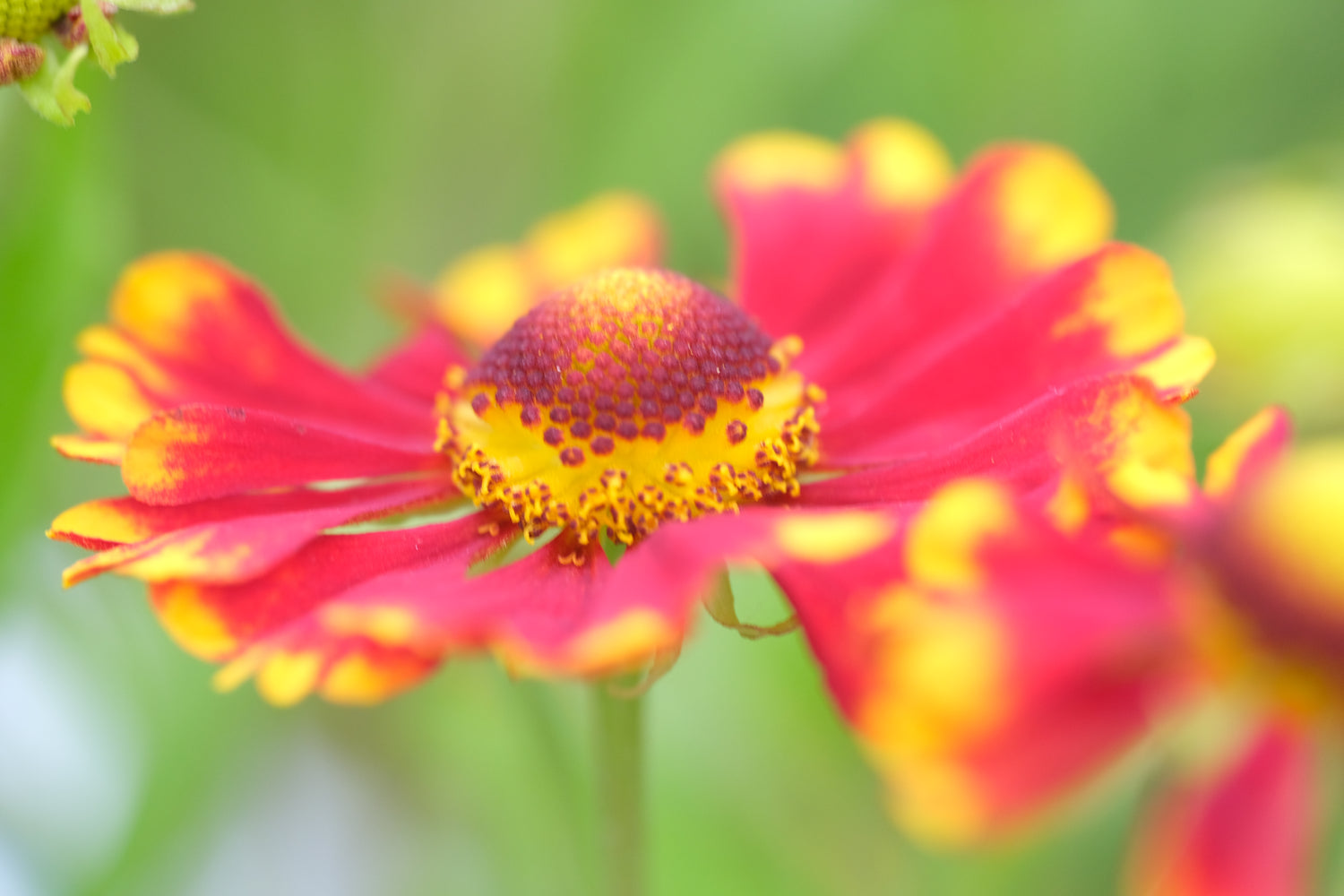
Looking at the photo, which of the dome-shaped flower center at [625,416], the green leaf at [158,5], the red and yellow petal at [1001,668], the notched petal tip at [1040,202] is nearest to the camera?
the red and yellow petal at [1001,668]

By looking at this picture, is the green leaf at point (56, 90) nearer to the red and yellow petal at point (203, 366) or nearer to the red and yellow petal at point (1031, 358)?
the red and yellow petal at point (203, 366)

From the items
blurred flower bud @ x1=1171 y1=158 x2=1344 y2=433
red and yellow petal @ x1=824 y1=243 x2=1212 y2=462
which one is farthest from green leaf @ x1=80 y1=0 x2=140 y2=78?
blurred flower bud @ x1=1171 y1=158 x2=1344 y2=433

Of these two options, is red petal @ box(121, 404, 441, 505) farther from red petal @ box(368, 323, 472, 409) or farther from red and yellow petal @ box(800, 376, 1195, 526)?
red and yellow petal @ box(800, 376, 1195, 526)

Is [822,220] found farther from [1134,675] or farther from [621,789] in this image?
[1134,675]

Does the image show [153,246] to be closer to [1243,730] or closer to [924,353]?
[924,353]

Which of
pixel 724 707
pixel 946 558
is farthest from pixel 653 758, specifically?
pixel 946 558

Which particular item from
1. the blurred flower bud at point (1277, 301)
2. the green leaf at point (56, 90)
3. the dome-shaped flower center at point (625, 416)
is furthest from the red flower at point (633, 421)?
the blurred flower bud at point (1277, 301)
